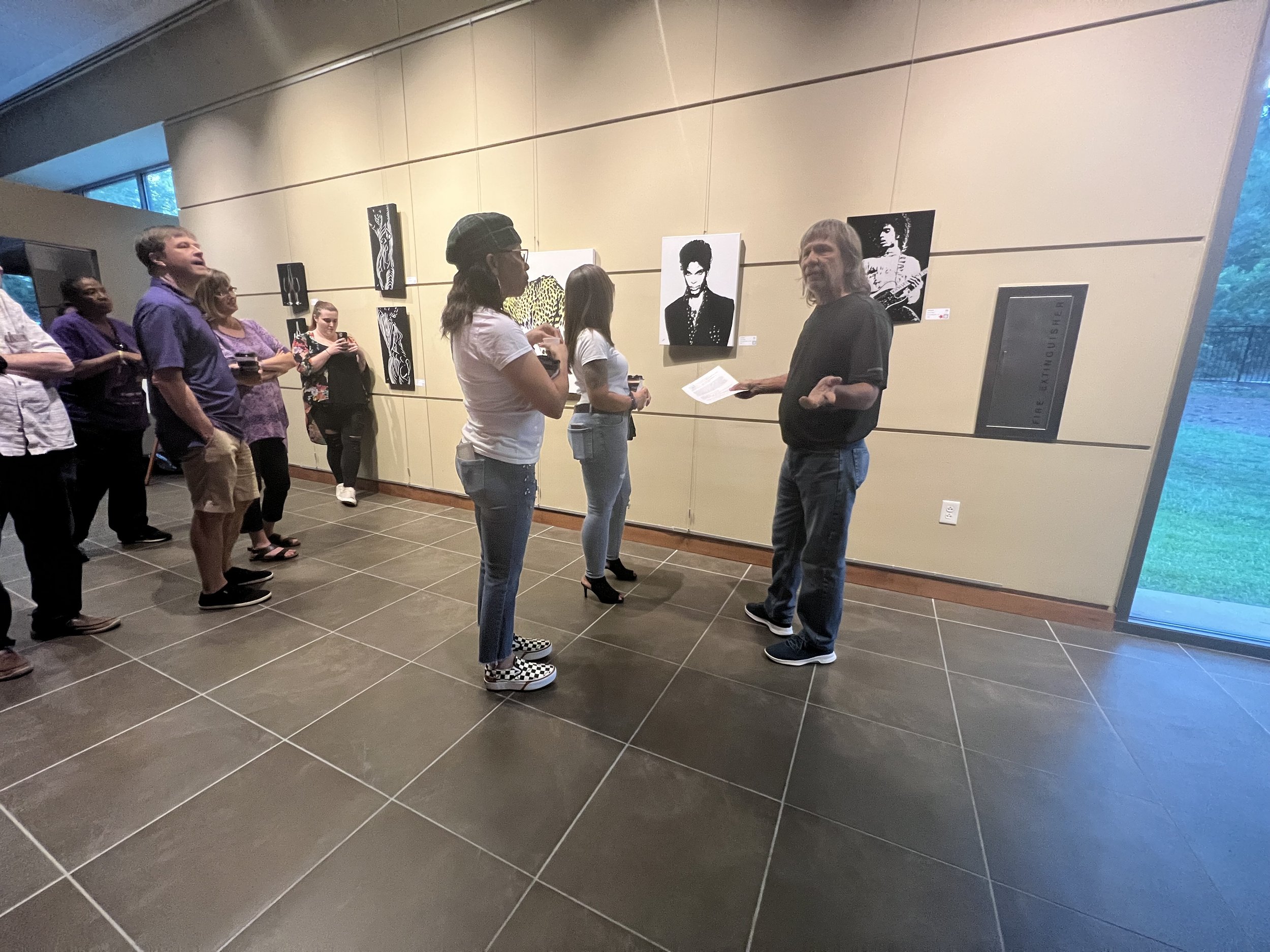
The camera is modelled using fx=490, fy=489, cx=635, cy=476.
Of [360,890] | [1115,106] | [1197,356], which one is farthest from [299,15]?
[1197,356]

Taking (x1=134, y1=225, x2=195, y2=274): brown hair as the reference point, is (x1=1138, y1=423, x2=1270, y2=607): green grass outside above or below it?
below

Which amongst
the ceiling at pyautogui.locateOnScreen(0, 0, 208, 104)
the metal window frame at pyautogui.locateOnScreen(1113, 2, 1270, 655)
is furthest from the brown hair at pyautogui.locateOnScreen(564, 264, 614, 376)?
the ceiling at pyautogui.locateOnScreen(0, 0, 208, 104)

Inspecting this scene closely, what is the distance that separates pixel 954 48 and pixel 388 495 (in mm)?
5156

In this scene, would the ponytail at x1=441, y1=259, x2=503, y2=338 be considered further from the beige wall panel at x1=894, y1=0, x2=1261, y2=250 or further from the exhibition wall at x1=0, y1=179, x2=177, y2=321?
the exhibition wall at x1=0, y1=179, x2=177, y2=321

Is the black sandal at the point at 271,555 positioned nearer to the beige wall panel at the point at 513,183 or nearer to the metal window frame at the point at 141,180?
the beige wall panel at the point at 513,183

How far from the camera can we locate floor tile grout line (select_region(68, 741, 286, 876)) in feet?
Answer: 4.07

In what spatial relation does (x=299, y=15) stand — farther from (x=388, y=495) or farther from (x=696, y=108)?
(x=388, y=495)

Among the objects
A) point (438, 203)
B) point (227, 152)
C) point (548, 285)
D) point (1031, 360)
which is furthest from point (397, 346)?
point (1031, 360)

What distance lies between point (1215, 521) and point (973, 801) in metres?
2.36

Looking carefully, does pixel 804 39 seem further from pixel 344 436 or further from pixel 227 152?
pixel 227 152

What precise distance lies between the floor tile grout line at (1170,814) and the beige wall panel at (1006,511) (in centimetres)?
60

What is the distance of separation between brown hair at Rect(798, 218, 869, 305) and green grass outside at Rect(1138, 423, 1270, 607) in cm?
182

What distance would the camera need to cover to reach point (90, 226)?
5391mm

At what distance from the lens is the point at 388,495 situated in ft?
15.7
